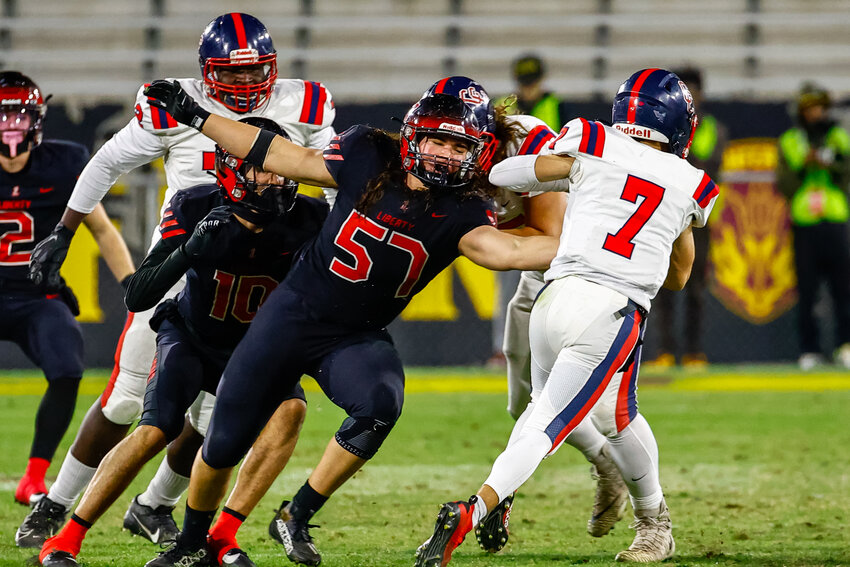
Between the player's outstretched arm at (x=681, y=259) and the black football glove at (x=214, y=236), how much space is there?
1.33 metres

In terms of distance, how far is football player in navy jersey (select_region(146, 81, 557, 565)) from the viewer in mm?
3703

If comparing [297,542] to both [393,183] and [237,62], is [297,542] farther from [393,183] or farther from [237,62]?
[237,62]

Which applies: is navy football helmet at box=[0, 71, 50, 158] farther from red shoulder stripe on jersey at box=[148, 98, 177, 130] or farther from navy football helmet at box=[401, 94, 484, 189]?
navy football helmet at box=[401, 94, 484, 189]

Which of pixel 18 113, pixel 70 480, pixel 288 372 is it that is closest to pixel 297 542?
pixel 288 372

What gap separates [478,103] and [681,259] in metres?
0.80

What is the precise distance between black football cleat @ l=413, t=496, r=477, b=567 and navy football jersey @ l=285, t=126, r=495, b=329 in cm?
71

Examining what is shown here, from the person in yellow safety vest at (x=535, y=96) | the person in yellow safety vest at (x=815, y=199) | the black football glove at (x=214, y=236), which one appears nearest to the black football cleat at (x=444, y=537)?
the black football glove at (x=214, y=236)

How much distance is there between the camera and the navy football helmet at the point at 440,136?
146 inches

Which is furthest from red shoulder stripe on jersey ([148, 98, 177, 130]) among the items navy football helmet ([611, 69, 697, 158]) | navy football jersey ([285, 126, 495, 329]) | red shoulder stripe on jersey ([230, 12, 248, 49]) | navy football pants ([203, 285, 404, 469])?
navy football helmet ([611, 69, 697, 158])

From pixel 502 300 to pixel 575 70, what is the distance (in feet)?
14.1

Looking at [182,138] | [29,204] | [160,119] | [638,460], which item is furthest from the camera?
[29,204]

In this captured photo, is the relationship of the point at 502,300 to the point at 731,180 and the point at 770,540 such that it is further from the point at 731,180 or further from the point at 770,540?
the point at 770,540

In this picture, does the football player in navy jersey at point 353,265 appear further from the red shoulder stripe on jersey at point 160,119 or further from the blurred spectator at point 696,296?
the blurred spectator at point 696,296

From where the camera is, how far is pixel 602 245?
371 cm
